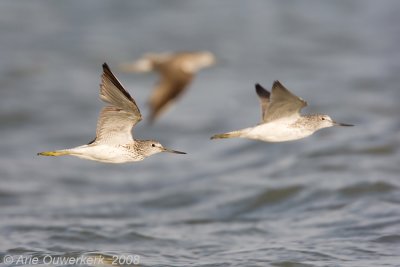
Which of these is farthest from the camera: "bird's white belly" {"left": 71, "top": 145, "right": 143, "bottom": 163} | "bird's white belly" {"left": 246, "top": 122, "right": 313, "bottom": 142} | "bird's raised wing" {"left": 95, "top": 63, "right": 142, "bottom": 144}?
"bird's white belly" {"left": 246, "top": 122, "right": 313, "bottom": 142}

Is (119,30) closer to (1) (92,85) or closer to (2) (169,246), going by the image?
(1) (92,85)

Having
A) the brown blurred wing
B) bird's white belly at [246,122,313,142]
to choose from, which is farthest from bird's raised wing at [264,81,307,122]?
the brown blurred wing

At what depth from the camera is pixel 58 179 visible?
14906 millimetres

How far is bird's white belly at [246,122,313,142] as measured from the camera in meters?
8.95

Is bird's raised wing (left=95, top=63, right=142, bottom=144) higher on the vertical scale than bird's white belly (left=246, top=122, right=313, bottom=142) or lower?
lower

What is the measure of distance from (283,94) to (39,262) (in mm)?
3248

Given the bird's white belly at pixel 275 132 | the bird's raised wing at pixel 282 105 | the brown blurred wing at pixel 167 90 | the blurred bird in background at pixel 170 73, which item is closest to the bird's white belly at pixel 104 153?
the bird's white belly at pixel 275 132

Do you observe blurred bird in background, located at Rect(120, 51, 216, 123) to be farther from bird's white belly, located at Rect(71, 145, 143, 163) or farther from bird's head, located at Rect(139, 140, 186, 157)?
bird's white belly, located at Rect(71, 145, 143, 163)

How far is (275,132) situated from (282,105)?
27 centimetres

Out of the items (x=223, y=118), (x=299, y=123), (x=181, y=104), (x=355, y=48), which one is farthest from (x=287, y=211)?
(x=355, y=48)

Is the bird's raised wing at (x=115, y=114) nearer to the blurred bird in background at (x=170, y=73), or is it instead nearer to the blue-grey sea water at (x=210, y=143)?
the blue-grey sea water at (x=210, y=143)

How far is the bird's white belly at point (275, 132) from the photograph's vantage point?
895 cm

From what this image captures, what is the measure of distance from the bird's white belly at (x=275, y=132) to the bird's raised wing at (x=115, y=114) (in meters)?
1.21

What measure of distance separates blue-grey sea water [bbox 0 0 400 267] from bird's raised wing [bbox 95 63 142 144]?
1986 mm
